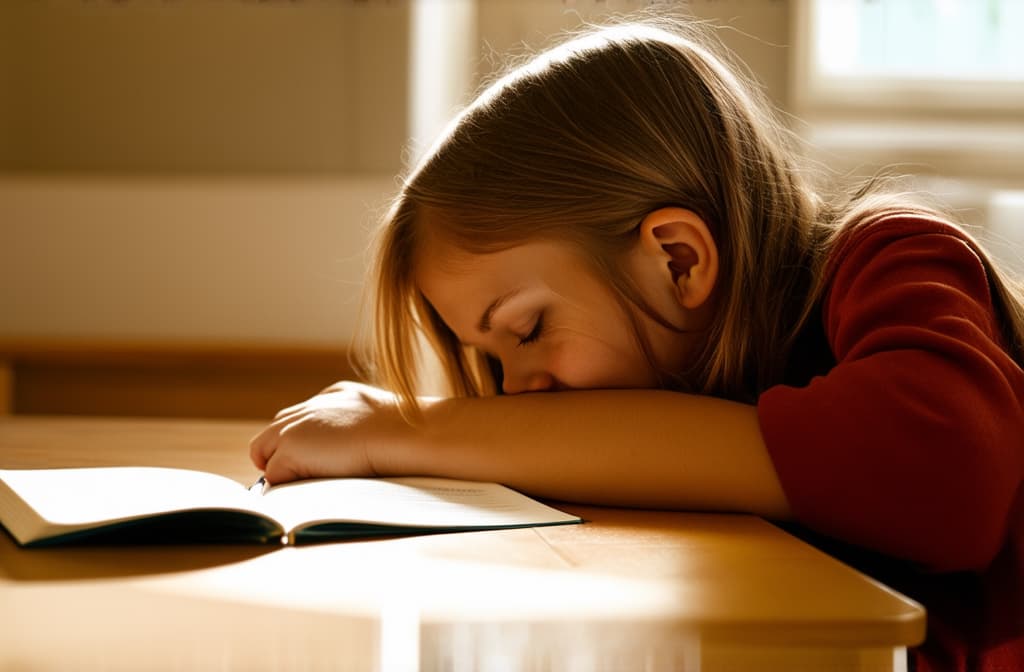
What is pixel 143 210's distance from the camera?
2.15m

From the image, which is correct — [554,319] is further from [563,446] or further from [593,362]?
[563,446]

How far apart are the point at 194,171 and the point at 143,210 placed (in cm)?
25

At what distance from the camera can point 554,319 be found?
0.89 metres

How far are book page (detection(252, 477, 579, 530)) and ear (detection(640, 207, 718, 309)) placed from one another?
0.26m

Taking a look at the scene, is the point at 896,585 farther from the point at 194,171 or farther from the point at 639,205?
the point at 194,171

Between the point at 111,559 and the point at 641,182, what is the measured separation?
517 millimetres

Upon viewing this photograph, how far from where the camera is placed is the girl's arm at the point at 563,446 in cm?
67

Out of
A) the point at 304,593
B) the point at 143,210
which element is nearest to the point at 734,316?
the point at 304,593

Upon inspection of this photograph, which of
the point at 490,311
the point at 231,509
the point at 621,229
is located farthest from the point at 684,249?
the point at 231,509

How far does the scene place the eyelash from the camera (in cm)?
90

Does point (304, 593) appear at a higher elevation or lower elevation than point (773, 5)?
lower

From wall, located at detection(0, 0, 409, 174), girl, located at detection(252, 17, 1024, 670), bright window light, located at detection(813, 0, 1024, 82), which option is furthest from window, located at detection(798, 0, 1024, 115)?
girl, located at detection(252, 17, 1024, 670)

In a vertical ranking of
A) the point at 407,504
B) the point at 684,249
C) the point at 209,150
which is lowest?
the point at 407,504

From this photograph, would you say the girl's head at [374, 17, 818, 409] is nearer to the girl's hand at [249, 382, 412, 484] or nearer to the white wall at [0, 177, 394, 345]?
the girl's hand at [249, 382, 412, 484]
